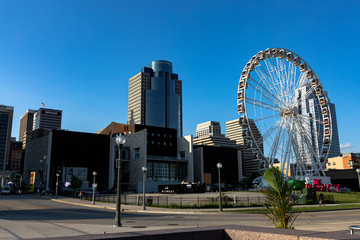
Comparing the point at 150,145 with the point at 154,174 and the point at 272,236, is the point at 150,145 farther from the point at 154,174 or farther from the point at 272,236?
the point at 272,236

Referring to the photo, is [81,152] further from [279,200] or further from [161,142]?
[279,200]

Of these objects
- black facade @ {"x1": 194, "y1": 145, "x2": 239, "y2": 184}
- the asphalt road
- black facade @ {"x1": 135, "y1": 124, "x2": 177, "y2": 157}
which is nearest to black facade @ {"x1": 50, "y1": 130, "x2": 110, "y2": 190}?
black facade @ {"x1": 135, "y1": 124, "x2": 177, "y2": 157}

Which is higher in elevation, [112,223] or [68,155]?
[68,155]

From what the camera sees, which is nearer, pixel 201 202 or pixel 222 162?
pixel 201 202

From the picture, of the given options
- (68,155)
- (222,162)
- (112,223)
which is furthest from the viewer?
(222,162)

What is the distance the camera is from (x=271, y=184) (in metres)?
11.0

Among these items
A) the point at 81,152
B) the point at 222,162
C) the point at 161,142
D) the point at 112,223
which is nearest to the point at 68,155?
the point at 81,152

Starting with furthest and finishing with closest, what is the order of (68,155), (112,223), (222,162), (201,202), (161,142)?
(222,162) → (161,142) → (68,155) → (201,202) → (112,223)

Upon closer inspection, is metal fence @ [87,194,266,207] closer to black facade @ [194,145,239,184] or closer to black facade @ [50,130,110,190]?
black facade @ [50,130,110,190]

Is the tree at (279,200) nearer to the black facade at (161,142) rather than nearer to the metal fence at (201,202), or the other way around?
the metal fence at (201,202)

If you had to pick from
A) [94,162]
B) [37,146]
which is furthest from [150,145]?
[37,146]

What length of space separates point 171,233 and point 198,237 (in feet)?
2.33

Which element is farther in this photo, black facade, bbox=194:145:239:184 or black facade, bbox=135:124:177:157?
black facade, bbox=194:145:239:184

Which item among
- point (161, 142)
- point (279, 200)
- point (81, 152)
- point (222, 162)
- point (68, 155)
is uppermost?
point (161, 142)
